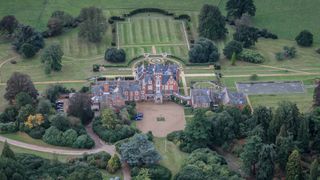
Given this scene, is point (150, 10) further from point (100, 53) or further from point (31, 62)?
point (31, 62)

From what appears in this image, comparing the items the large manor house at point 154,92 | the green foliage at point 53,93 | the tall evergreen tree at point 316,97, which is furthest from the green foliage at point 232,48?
the green foliage at point 53,93

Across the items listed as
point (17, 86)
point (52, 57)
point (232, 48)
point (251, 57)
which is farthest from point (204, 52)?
point (17, 86)

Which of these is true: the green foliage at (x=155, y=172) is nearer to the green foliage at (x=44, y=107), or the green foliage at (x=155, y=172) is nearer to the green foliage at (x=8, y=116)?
the green foliage at (x=44, y=107)

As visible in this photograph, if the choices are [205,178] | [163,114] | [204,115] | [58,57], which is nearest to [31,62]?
[58,57]

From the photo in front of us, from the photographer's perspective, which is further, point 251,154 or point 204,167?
point 204,167

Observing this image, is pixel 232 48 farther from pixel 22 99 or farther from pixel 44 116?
pixel 22 99

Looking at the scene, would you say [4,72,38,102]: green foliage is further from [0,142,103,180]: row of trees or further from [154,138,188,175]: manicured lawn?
[154,138,188,175]: manicured lawn
